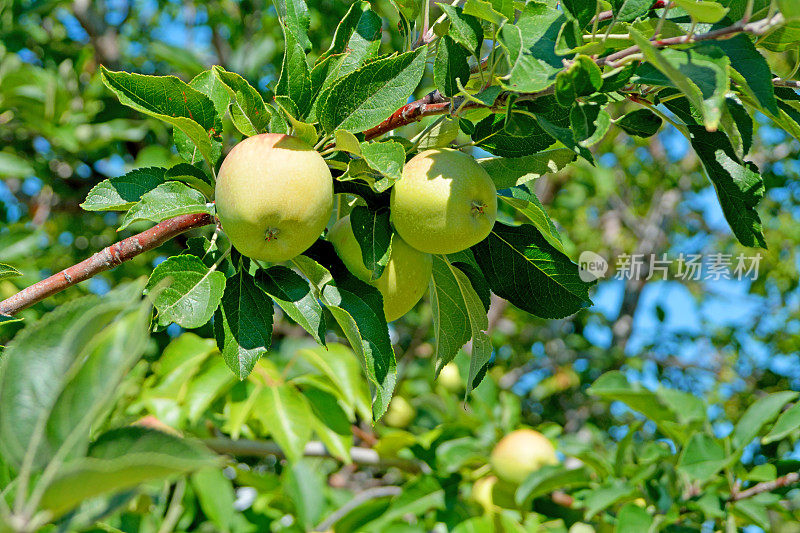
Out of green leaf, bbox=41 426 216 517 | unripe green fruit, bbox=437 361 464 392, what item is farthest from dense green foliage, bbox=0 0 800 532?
unripe green fruit, bbox=437 361 464 392

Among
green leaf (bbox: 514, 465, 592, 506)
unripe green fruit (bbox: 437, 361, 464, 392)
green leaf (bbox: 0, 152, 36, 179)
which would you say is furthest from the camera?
unripe green fruit (bbox: 437, 361, 464, 392)

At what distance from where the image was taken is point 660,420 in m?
1.85

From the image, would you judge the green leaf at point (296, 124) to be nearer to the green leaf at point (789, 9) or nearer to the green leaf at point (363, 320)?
the green leaf at point (363, 320)

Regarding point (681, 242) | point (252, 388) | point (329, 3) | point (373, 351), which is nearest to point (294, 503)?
point (252, 388)

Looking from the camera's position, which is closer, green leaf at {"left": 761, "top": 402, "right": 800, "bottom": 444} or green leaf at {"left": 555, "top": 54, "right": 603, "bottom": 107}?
green leaf at {"left": 555, "top": 54, "right": 603, "bottom": 107}

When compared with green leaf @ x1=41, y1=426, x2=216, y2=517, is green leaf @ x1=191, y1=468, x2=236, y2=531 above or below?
below

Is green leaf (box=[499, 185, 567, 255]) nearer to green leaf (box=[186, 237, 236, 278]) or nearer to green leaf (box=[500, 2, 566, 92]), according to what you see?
green leaf (box=[500, 2, 566, 92])

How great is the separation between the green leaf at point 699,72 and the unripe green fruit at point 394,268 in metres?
0.37

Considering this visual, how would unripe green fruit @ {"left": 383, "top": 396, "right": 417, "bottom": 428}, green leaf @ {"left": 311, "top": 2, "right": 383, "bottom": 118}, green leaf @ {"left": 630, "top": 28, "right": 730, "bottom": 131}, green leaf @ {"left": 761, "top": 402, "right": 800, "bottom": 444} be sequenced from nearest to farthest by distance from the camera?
green leaf @ {"left": 630, "top": 28, "right": 730, "bottom": 131} → green leaf @ {"left": 311, "top": 2, "right": 383, "bottom": 118} → green leaf @ {"left": 761, "top": 402, "right": 800, "bottom": 444} → unripe green fruit @ {"left": 383, "top": 396, "right": 417, "bottom": 428}

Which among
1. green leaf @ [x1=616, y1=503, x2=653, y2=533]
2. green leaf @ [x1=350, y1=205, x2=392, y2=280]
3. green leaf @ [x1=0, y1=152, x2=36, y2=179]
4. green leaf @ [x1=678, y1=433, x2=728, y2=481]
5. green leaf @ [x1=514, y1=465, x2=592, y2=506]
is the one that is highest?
green leaf @ [x1=350, y1=205, x2=392, y2=280]

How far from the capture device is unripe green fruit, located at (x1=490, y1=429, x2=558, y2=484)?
2.05 m

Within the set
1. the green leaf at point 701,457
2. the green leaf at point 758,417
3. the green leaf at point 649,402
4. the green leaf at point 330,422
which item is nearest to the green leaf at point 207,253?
the green leaf at point 330,422

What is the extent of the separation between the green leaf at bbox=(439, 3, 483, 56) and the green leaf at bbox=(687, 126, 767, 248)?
0.29 m

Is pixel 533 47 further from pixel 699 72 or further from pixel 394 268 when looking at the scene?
pixel 394 268
